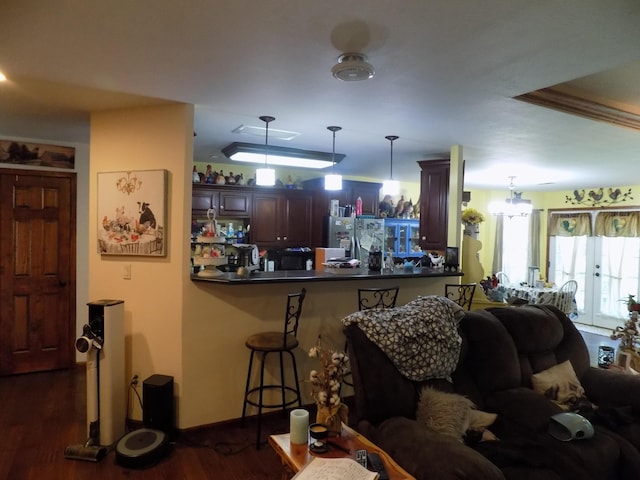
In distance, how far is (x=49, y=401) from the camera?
3.51m

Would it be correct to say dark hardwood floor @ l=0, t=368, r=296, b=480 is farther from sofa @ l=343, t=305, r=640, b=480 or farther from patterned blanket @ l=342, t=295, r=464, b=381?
patterned blanket @ l=342, t=295, r=464, b=381

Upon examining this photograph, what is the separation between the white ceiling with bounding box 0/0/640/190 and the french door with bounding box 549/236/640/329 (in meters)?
4.22

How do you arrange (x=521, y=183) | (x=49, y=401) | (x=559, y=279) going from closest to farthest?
1. (x=49, y=401)
2. (x=521, y=183)
3. (x=559, y=279)

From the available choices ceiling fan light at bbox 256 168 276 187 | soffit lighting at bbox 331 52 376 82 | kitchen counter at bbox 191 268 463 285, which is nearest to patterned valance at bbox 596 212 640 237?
kitchen counter at bbox 191 268 463 285

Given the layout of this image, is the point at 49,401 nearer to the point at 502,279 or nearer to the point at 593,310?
the point at 502,279

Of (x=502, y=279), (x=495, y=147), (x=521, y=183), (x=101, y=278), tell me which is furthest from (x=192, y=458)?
(x=502, y=279)

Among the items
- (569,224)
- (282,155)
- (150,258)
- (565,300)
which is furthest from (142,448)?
(569,224)

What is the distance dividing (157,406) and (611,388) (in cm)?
302

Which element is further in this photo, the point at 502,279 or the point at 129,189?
Result: the point at 502,279

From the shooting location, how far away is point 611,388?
105 inches

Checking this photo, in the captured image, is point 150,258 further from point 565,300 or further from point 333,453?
point 565,300

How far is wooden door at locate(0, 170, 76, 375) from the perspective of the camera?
4051mm

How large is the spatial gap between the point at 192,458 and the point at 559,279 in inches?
304

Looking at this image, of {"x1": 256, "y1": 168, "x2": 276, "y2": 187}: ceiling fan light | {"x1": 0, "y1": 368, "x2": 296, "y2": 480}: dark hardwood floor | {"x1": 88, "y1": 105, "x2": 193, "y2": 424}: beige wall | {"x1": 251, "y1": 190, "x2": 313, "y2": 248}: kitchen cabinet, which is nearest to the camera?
{"x1": 0, "y1": 368, "x2": 296, "y2": 480}: dark hardwood floor
